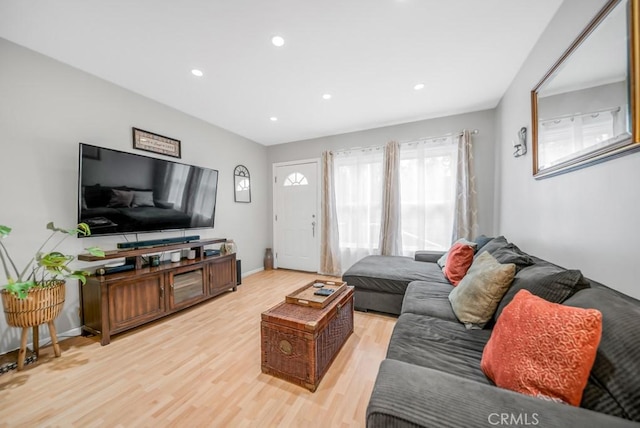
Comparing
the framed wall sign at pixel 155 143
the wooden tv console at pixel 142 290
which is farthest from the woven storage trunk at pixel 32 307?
the framed wall sign at pixel 155 143

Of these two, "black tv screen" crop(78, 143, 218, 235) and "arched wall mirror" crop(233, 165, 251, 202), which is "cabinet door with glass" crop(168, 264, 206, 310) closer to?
"black tv screen" crop(78, 143, 218, 235)

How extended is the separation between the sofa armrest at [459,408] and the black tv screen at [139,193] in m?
2.83

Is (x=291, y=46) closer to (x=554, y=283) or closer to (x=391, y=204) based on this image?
(x=554, y=283)

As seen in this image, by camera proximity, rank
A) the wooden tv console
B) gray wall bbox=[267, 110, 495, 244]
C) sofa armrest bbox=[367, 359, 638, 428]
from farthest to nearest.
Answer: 1. gray wall bbox=[267, 110, 495, 244]
2. the wooden tv console
3. sofa armrest bbox=[367, 359, 638, 428]

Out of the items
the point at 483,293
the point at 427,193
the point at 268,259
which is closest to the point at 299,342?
the point at 483,293

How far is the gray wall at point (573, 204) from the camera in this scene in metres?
1.03

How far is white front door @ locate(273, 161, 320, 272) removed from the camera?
14.3 feet

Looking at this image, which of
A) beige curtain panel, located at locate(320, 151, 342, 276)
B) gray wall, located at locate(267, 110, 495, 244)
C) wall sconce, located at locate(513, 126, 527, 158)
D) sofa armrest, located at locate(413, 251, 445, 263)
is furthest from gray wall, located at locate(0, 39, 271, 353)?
wall sconce, located at locate(513, 126, 527, 158)

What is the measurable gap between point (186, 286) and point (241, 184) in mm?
2020

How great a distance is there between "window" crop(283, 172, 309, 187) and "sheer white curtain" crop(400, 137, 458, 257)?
1819 millimetres

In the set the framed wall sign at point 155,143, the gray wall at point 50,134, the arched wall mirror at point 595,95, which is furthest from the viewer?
the framed wall sign at point 155,143

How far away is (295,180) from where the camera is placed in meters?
4.53

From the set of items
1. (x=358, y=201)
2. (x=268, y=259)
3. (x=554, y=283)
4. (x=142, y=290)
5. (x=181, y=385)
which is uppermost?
(x=358, y=201)

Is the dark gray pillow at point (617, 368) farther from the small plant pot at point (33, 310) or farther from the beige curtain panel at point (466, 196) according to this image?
the small plant pot at point (33, 310)
